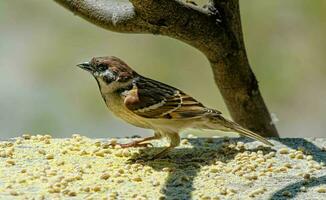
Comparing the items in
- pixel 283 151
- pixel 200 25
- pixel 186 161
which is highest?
pixel 200 25

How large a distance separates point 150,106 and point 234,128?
1.75 feet

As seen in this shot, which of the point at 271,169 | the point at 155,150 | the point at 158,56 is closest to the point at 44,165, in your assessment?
the point at 155,150

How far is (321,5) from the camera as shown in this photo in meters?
10.7

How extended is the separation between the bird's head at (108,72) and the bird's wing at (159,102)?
0.08 metres

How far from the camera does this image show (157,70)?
10.6 meters

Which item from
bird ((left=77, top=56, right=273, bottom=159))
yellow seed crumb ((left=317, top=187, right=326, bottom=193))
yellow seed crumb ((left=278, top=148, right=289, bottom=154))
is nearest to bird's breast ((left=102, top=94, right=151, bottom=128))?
bird ((left=77, top=56, right=273, bottom=159))

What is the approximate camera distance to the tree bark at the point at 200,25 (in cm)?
673

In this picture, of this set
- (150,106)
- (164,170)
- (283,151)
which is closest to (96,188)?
(164,170)

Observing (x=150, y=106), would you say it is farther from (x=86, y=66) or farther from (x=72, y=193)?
(x=72, y=193)

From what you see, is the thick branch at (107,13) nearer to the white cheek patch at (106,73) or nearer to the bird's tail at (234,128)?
the white cheek patch at (106,73)

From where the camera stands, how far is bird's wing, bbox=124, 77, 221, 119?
21.9 feet

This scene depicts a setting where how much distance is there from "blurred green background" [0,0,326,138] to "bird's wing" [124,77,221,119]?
128 inches

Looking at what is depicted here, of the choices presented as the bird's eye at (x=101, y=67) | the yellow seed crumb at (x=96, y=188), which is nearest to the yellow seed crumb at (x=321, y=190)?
the yellow seed crumb at (x=96, y=188)

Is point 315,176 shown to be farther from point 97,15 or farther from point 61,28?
point 61,28
